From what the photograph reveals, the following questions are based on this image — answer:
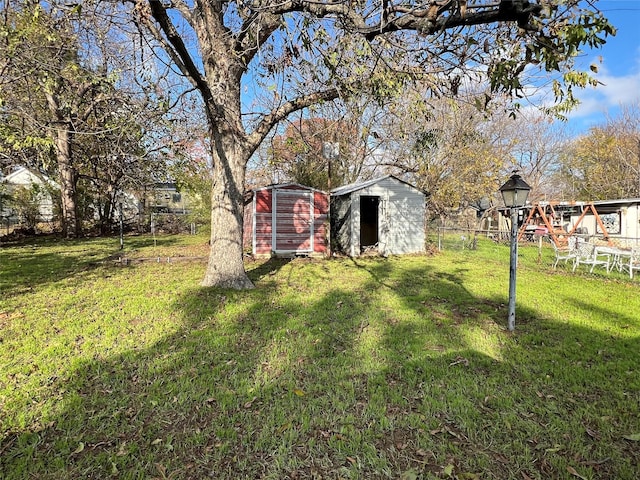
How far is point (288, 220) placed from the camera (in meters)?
11.3

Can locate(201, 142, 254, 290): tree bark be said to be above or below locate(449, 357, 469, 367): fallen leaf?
above

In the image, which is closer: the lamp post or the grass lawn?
the grass lawn

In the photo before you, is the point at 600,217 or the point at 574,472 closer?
the point at 574,472

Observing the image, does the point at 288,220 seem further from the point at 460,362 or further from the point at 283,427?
Result: the point at 283,427

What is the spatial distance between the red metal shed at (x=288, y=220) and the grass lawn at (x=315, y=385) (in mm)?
5028

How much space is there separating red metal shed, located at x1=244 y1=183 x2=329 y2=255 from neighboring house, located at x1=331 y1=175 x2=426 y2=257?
2.46 ft

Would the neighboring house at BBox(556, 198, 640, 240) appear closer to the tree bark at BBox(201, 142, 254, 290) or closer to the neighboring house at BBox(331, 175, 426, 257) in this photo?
the neighboring house at BBox(331, 175, 426, 257)

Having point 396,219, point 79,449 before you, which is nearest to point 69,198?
point 396,219

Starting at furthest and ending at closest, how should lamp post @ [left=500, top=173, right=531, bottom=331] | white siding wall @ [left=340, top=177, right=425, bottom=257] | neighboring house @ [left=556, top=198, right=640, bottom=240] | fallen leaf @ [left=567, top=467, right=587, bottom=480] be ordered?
neighboring house @ [left=556, top=198, right=640, bottom=240]
white siding wall @ [left=340, top=177, right=425, bottom=257]
lamp post @ [left=500, top=173, right=531, bottom=331]
fallen leaf @ [left=567, top=467, right=587, bottom=480]

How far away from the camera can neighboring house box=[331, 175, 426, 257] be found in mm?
11523

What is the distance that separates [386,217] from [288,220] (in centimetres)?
338

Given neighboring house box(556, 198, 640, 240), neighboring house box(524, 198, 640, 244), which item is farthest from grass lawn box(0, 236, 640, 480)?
neighboring house box(556, 198, 640, 240)

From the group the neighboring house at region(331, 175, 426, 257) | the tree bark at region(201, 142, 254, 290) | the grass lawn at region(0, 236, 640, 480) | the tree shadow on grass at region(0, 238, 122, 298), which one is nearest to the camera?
the grass lawn at region(0, 236, 640, 480)

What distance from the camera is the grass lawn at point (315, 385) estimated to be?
7.29ft
